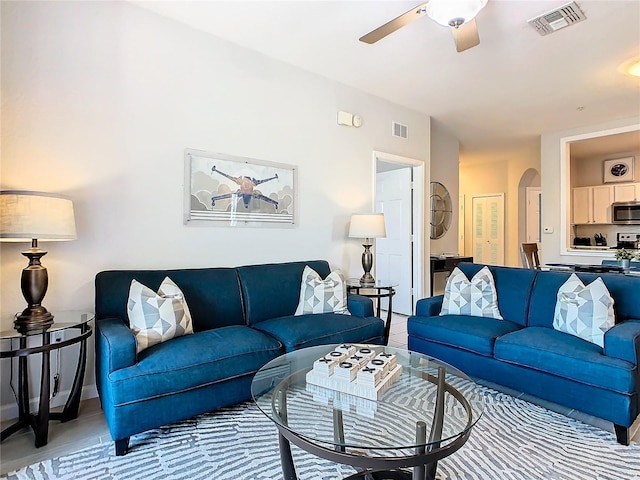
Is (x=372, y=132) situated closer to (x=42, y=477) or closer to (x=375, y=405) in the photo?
(x=375, y=405)

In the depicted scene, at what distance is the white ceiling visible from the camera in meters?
2.69

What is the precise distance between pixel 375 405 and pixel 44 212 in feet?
6.55

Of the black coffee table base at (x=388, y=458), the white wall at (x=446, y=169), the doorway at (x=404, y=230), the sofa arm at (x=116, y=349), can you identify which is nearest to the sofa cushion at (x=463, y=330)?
the black coffee table base at (x=388, y=458)

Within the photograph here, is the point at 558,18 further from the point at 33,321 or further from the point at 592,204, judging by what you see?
the point at 592,204

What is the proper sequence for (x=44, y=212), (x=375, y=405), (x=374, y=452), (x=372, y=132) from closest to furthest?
A: (x=374, y=452) → (x=375, y=405) → (x=44, y=212) → (x=372, y=132)

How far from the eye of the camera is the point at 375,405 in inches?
62.6

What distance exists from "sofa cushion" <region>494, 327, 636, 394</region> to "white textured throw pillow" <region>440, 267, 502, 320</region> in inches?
16.6

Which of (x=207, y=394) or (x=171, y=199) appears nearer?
(x=207, y=394)

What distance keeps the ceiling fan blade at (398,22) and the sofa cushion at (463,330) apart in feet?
6.92

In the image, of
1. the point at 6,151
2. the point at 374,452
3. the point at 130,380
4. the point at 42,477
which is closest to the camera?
the point at 374,452

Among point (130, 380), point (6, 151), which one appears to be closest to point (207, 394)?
point (130, 380)

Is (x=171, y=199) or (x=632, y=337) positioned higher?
(x=171, y=199)

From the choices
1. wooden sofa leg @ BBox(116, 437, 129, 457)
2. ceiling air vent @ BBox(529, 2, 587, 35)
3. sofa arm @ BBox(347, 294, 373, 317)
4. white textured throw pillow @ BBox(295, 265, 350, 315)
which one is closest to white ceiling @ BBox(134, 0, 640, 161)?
ceiling air vent @ BBox(529, 2, 587, 35)

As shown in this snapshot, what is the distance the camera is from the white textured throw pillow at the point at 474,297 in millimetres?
3025
